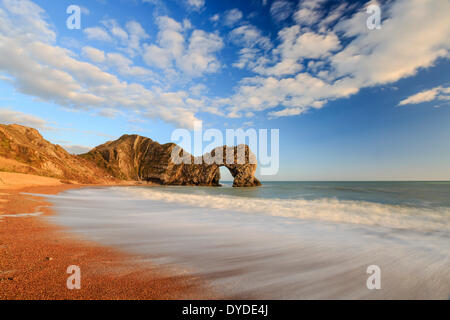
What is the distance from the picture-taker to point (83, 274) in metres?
→ 2.41

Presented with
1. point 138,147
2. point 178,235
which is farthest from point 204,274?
point 138,147

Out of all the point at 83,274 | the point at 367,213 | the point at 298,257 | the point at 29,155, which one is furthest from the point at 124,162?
the point at 298,257

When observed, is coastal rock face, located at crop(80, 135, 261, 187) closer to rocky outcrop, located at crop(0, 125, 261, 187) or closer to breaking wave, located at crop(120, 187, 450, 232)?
rocky outcrop, located at crop(0, 125, 261, 187)

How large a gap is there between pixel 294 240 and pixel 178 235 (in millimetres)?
3143

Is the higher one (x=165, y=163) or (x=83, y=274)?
(x=165, y=163)

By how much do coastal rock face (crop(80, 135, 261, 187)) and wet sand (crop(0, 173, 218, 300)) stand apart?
5525cm

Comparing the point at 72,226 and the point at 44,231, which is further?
the point at 72,226

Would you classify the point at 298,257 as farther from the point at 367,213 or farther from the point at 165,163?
the point at 165,163

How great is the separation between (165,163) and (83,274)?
286ft

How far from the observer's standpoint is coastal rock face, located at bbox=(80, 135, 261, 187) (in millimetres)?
60169

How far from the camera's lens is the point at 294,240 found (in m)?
4.74

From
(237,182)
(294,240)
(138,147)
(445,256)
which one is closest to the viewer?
(445,256)

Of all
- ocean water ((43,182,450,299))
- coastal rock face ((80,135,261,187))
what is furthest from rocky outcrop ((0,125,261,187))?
ocean water ((43,182,450,299))
